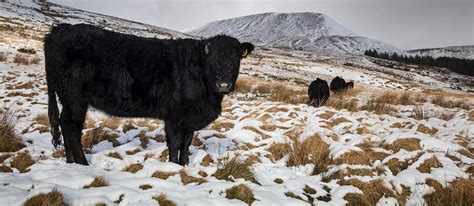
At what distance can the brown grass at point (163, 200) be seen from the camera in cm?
349

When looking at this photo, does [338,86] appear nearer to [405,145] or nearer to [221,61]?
[405,145]

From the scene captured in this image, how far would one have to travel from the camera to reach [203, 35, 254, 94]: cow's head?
5.23 metres

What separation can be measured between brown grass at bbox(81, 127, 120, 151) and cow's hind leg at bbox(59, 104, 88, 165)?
88 centimetres

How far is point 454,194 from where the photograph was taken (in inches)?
171

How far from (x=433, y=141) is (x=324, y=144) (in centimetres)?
186

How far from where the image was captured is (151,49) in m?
5.38

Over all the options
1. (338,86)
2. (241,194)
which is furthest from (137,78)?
(338,86)

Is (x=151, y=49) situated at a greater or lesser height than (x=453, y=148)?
greater

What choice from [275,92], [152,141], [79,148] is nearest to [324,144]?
[152,141]

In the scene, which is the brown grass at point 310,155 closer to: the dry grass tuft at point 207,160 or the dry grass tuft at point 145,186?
the dry grass tuft at point 207,160

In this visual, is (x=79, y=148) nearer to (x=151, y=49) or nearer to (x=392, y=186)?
(x=151, y=49)

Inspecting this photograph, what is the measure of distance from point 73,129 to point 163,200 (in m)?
2.20

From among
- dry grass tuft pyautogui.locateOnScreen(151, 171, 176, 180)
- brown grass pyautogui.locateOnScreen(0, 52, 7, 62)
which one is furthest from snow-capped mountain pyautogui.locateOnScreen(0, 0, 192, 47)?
dry grass tuft pyautogui.locateOnScreen(151, 171, 176, 180)

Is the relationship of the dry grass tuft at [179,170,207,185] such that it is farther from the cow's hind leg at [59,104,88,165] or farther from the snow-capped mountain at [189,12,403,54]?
the snow-capped mountain at [189,12,403,54]
